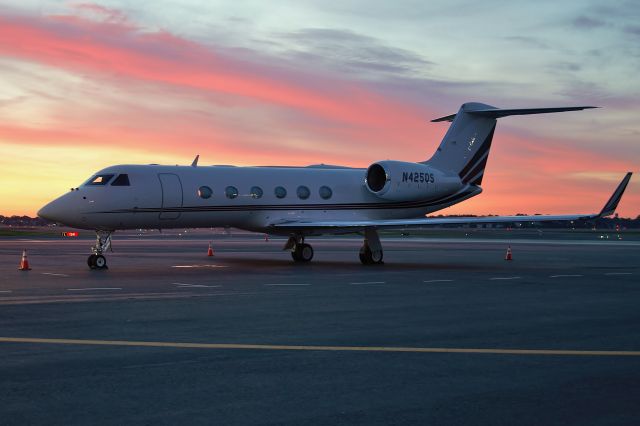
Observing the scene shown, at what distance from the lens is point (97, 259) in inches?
885

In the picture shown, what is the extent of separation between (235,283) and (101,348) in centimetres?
894

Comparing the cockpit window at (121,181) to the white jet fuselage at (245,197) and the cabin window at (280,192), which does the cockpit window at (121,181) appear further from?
the cabin window at (280,192)

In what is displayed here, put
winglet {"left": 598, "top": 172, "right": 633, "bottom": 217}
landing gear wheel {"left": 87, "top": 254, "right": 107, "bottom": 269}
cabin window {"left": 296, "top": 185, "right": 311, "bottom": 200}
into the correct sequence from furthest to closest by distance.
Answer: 1. cabin window {"left": 296, "top": 185, "right": 311, "bottom": 200}
2. landing gear wheel {"left": 87, "top": 254, "right": 107, "bottom": 269}
3. winglet {"left": 598, "top": 172, "right": 633, "bottom": 217}

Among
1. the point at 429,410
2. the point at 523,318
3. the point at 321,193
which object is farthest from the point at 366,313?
the point at 321,193

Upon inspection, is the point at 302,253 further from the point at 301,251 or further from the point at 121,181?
the point at 121,181

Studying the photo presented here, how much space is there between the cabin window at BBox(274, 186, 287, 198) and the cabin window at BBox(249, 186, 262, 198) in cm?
69

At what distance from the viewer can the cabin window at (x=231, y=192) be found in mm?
25953

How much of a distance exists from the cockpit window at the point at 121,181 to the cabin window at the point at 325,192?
24.4ft

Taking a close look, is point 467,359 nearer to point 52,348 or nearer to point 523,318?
point 523,318

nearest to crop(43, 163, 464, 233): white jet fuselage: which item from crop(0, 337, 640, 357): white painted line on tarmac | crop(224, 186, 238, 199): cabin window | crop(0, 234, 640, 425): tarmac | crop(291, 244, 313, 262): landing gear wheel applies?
crop(224, 186, 238, 199): cabin window

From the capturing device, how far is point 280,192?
27328 millimetres

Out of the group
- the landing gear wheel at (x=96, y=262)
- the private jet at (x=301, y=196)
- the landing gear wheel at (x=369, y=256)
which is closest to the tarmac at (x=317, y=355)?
the landing gear wheel at (x=96, y=262)

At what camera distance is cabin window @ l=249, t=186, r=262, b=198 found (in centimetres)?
2654

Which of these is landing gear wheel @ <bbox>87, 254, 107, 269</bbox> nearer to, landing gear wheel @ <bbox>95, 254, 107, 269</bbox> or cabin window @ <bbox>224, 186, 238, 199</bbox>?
landing gear wheel @ <bbox>95, 254, 107, 269</bbox>
